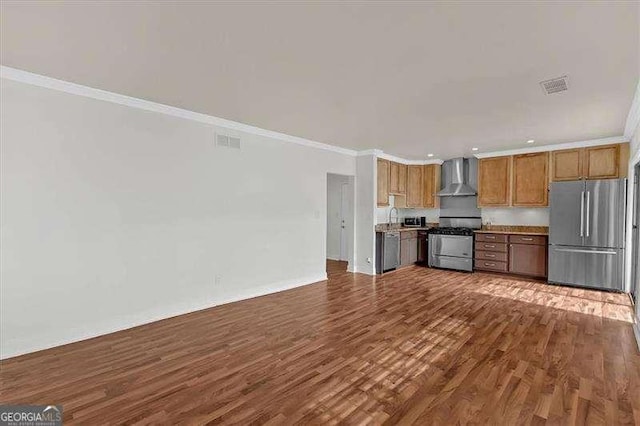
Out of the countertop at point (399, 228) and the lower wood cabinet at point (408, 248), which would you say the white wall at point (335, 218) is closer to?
the countertop at point (399, 228)

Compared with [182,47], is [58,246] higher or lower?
lower

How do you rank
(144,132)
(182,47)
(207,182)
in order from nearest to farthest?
(182,47) < (144,132) < (207,182)

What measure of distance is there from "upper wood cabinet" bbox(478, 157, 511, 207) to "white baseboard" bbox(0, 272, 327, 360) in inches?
196

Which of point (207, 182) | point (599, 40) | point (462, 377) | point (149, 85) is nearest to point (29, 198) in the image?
point (149, 85)

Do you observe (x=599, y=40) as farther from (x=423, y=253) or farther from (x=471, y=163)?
(x=423, y=253)

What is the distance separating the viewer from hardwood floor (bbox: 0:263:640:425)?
2174mm

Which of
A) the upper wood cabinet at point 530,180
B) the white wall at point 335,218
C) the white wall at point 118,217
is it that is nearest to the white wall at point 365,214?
the white wall at point 335,218

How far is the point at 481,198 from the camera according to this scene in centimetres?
710

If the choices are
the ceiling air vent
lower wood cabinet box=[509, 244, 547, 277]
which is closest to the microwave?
lower wood cabinet box=[509, 244, 547, 277]

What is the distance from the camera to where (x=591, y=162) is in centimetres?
573

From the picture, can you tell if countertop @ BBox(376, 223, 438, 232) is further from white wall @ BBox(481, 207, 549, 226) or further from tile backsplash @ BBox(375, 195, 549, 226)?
white wall @ BBox(481, 207, 549, 226)

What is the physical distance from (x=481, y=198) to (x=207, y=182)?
5.77 meters

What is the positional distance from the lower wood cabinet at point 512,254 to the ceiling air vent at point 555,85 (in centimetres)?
375

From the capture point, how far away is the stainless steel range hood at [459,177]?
7359 mm
